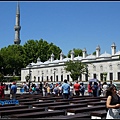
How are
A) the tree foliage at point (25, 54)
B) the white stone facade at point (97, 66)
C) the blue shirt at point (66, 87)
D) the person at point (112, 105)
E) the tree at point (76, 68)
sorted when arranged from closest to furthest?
the person at point (112, 105), the blue shirt at point (66, 87), the white stone facade at point (97, 66), the tree at point (76, 68), the tree foliage at point (25, 54)

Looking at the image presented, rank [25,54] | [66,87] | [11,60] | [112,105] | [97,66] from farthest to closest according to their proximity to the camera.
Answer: [25,54], [11,60], [97,66], [66,87], [112,105]

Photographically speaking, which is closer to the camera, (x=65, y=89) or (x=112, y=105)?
(x=112, y=105)

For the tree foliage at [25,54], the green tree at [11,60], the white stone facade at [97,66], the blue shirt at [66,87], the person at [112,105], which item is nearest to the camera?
the person at [112,105]

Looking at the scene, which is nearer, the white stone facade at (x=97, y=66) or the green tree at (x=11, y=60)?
the white stone facade at (x=97, y=66)

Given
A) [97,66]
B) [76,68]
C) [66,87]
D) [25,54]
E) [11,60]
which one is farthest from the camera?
[25,54]

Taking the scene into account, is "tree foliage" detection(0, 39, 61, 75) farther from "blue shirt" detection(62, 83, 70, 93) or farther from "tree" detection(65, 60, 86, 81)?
"blue shirt" detection(62, 83, 70, 93)

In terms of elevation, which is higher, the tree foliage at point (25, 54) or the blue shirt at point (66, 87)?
the tree foliage at point (25, 54)

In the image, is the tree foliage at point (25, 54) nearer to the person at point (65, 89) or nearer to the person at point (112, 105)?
the person at point (65, 89)

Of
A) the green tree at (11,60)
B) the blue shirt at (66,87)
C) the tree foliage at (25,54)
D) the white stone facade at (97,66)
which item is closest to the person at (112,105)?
the blue shirt at (66,87)

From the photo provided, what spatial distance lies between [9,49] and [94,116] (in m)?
94.3

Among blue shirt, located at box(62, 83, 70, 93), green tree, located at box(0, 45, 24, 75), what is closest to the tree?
green tree, located at box(0, 45, 24, 75)

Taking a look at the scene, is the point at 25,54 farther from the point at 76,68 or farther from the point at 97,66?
the point at 97,66

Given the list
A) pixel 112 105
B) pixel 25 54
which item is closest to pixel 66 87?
pixel 112 105

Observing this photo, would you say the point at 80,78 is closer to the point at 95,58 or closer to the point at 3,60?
the point at 95,58
